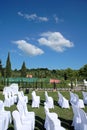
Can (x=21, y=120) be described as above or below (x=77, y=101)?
below

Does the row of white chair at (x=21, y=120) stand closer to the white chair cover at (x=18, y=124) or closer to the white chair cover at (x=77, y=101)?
the white chair cover at (x=18, y=124)

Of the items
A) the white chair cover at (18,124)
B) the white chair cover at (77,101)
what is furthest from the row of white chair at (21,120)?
the white chair cover at (77,101)

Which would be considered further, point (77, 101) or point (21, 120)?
point (77, 101)

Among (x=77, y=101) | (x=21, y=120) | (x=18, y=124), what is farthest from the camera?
(x=77, y=101)

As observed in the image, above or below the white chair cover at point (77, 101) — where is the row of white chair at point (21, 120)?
below

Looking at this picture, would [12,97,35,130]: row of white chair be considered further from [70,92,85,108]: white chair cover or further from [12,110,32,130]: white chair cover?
[70,92,85,108]: white chair cover

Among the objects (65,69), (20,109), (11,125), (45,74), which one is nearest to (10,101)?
(11,125)

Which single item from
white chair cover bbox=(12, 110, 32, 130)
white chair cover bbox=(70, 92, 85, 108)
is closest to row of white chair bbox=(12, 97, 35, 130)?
white chair cover bbox=(12, 110, 32, 130)

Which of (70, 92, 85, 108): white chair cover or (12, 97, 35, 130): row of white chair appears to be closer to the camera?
(12, 97, 35, 130): row of white chair

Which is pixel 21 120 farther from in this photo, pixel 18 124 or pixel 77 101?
pixel 77 101

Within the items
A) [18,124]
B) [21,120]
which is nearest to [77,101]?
[21,120]

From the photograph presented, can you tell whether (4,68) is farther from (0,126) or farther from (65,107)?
(0,126)

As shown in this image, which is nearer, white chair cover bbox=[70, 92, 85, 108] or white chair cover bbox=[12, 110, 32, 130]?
white chair cover bbox=[12, 110, 32, 130]

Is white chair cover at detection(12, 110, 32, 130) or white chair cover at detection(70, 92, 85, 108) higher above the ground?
white chair cover at detection(70, 92, 85, 108)
